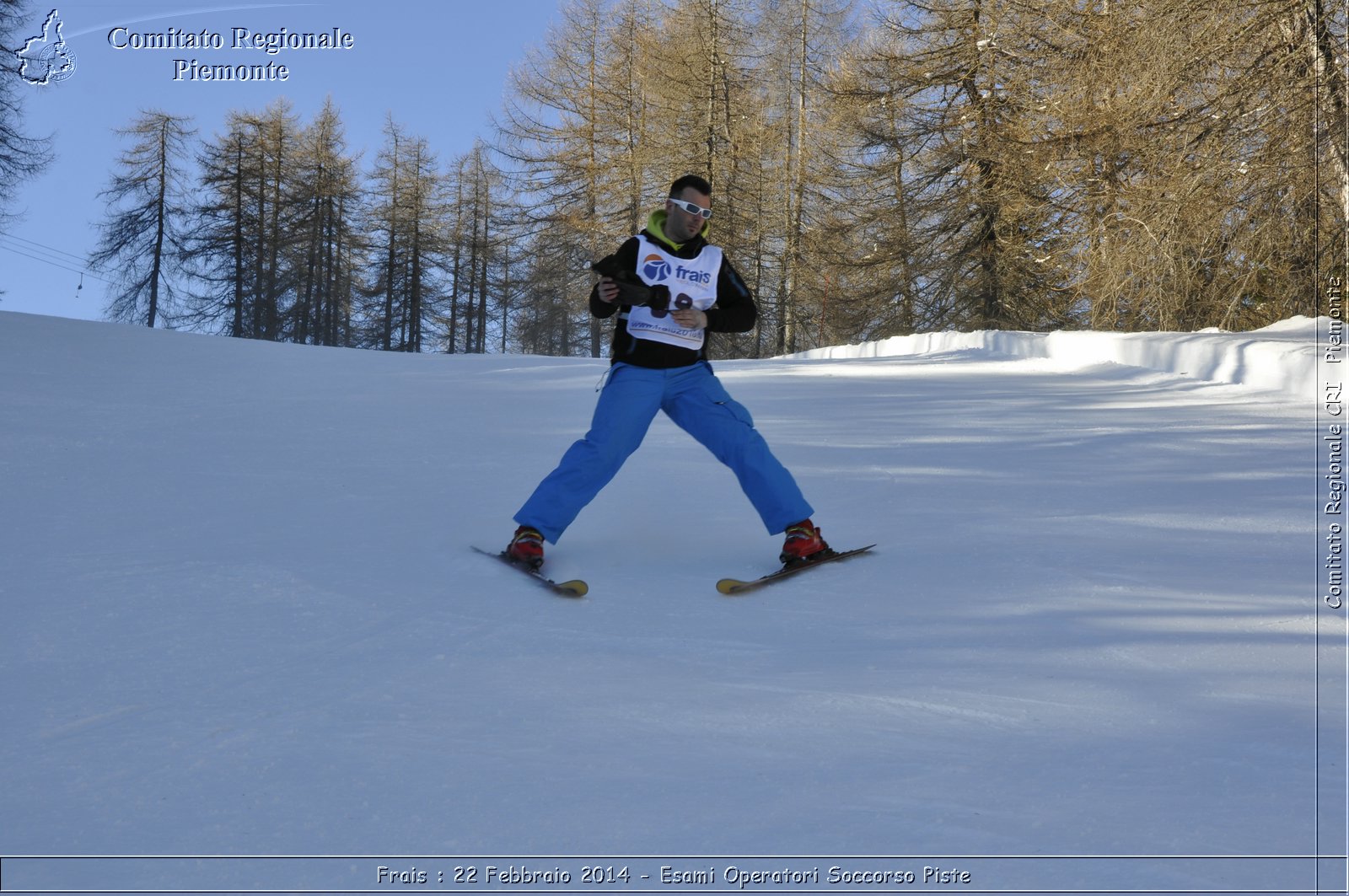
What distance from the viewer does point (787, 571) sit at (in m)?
3.68

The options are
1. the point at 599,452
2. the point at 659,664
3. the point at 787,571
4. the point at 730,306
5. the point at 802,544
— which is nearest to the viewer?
the point at 659,664

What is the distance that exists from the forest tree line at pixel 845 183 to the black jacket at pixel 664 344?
368 inches

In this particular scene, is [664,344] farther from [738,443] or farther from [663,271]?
[738,443]

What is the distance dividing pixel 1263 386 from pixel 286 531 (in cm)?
650

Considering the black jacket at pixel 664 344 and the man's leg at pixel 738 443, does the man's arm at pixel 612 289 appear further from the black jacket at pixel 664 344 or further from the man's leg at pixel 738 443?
the man's leg at pixel 738 443

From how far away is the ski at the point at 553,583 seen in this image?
3434 mm

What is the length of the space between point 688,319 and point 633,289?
236mm

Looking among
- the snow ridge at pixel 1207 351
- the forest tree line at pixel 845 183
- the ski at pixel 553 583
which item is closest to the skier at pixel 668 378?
the ski at pixel 553 583

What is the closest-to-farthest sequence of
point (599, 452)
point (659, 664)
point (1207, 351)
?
1. point (659, 664)
2. point (599, 452)
3. point (1207, 351)

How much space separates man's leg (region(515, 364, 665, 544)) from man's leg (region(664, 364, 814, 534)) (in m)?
0.12

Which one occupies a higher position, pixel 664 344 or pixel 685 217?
pixel 685 217

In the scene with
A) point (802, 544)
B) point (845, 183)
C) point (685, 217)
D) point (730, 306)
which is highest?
point (845, 183)

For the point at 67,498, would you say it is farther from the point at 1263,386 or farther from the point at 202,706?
the point at 1263,386

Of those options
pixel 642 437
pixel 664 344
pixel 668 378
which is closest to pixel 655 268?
pixel 664 344
